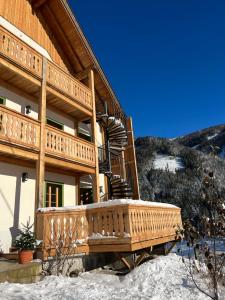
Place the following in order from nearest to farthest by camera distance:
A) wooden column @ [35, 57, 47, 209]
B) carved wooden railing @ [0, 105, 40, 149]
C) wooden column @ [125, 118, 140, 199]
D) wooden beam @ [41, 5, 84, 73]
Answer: carved wooden railing @ [0, 105, 40, 149], wooden column @ [35, 57, 47, 209], wooden beam @ [41, 5, 84, 73], wooden column @ [125, 118, 140, 199]

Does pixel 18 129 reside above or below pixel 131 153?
below

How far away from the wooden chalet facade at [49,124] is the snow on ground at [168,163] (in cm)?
4292

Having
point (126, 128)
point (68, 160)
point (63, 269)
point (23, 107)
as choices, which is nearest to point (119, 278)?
point (63, 269)

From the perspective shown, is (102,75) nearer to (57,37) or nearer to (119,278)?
(57,37)

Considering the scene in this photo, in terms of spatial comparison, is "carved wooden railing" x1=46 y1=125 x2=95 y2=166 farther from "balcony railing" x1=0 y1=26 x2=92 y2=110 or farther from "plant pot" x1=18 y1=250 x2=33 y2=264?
"plant pot" x1=18 y1=250 x2=33 y2=264

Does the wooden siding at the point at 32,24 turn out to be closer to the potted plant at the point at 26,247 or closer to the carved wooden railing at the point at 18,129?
the carved wooden railing at the point at 18,129

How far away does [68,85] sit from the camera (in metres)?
13.5

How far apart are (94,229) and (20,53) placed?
7610 mm

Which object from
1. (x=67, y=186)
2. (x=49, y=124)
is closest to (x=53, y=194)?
(x=67, y=186)

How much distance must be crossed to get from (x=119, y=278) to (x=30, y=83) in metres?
8.61

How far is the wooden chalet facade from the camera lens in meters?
10.2

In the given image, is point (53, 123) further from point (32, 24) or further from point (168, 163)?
point (168, 163)

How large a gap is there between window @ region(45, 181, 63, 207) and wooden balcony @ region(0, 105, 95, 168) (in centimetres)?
192

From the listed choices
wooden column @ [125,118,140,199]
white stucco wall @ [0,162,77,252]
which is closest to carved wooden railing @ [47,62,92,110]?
white stucco wall @ [0,162,77,252]
